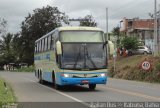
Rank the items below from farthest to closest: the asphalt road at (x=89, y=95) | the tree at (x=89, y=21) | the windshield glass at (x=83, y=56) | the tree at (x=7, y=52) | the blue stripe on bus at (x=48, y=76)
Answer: the tree at (x=7, y=52) → the tree at (x=89, y=21) → the blue stripe on bus at (x=48, y=76) → the windshield glass at (x=83, y=56) → the asphalt road at (x=89, y=95)

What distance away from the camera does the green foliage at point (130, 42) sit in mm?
64188

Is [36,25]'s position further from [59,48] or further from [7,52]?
[59,48]

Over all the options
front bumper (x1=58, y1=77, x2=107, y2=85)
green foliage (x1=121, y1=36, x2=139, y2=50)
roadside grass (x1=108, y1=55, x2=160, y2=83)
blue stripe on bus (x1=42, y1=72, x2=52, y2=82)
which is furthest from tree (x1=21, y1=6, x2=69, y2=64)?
front bumper (x1=58, y1=77, x2=107, y2=85)

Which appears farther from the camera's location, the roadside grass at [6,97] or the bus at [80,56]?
the bus at [80,56]

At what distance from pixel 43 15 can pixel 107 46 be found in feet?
268

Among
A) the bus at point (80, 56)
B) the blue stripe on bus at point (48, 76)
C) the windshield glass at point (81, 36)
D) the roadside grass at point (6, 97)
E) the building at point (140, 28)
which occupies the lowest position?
the roadside grass at point (6, 97)

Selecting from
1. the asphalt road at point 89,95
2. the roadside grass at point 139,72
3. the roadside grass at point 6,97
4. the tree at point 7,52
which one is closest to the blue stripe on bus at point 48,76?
the asphalt road at point 89,95

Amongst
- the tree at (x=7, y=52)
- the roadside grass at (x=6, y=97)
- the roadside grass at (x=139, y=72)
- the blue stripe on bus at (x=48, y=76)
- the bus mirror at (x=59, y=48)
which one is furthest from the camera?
the tree at (x=7, y=52)

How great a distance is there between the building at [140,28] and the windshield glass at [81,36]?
7246 cm

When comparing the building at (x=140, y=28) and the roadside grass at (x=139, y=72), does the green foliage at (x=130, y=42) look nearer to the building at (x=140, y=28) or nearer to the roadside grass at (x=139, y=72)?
the roadside grass at (x=139, y=72)

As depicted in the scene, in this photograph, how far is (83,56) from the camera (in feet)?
80.7

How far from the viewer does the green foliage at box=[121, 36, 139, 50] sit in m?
64.2

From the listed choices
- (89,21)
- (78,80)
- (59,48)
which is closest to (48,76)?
(78,80)

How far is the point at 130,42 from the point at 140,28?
4362cm
